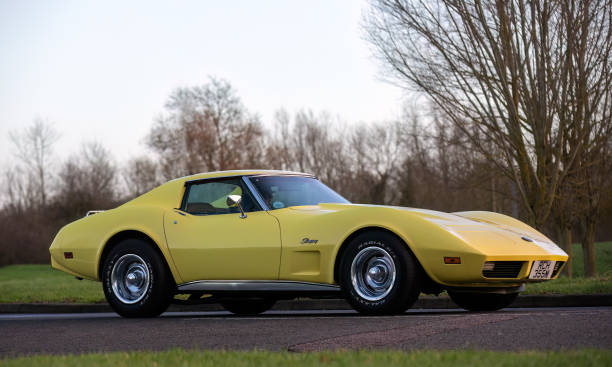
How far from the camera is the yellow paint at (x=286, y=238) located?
647cm

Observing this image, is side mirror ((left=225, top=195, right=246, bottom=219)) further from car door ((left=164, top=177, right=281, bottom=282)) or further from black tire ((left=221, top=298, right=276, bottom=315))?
black tire ((left=221, top=298, right=276, bottom=315))

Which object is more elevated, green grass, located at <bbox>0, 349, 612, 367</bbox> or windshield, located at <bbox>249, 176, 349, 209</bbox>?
windshield, located at <bbox>249, 176, 349, 209</bbox>

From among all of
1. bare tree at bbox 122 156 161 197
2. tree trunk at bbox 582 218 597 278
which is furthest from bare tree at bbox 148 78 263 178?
tree trunk at bbox 582 218 597 278

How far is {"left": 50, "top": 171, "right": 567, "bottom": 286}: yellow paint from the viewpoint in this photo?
6.47 meters

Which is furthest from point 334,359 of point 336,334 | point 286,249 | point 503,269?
point 286,249

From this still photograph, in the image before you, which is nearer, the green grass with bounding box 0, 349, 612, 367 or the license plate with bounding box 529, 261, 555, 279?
the green grass with bounding box 0, 349, 612, 367

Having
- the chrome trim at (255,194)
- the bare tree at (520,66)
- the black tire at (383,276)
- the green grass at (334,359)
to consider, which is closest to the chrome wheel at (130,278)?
the chrome trim at (255,194)

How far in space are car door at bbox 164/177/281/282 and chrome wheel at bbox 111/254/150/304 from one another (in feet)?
1.52

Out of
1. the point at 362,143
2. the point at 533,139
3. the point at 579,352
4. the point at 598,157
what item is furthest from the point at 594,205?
the point at 362,143

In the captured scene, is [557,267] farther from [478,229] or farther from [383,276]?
[383,276]

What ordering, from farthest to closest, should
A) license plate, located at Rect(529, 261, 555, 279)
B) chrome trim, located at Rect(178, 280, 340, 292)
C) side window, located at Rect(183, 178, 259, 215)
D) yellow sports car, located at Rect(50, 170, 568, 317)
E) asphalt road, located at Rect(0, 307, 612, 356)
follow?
side window, located at Rect(183, 178, 259, 215) < chrome trim, located at Rect(178, 280, 340, 292) < license plate, located at Rect(529, 261, 555, 279) < yellow sports car, located at Rect(50, 170, 568, 317) < asphalt road, located at Rect(0, 307, 612, 356)

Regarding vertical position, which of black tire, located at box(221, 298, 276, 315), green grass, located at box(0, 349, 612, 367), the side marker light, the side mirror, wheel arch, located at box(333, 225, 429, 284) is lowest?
black tire, located at box(221, 298, 276, 315)

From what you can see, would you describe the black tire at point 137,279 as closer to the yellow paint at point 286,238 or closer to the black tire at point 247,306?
the yellow paint at point 286,238

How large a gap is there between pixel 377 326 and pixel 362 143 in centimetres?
4681
